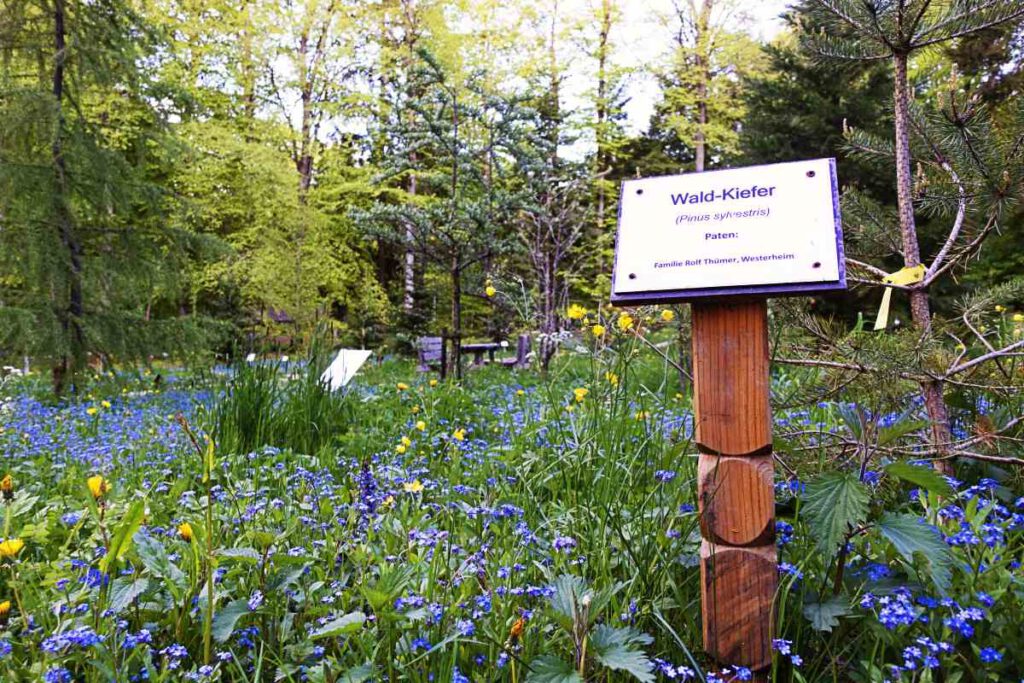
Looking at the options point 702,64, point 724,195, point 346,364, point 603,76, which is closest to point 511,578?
point 724,195

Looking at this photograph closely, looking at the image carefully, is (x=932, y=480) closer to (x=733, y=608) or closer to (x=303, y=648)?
(x=733, y=608)

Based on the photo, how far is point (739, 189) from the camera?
4.67 feet

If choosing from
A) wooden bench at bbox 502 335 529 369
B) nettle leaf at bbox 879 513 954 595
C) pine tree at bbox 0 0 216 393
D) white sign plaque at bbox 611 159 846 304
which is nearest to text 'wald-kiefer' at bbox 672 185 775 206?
white sign plaque at bbox 611 159 846 304

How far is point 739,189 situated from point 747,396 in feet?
1.45

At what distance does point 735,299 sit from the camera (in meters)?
1.40

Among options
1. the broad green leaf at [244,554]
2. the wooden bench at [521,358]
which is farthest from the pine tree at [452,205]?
the broad green leaf at [244,554]

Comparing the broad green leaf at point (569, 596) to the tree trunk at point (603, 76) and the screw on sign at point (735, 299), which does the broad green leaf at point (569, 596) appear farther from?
the tree trunk at point (603, 76)

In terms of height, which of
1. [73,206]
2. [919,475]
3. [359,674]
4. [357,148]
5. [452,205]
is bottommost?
[359,674]

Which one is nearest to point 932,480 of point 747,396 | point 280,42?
point 747,396

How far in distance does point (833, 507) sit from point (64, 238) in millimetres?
6764

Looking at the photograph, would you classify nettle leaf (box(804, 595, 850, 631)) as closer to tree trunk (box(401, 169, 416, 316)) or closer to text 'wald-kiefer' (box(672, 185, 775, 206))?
text 'wald-kiefer' (box(672, 185, 775, 206))

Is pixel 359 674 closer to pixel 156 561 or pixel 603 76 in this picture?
pixel 156 561

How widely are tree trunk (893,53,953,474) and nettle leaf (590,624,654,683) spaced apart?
4.56 ft

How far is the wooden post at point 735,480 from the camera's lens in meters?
1.33
